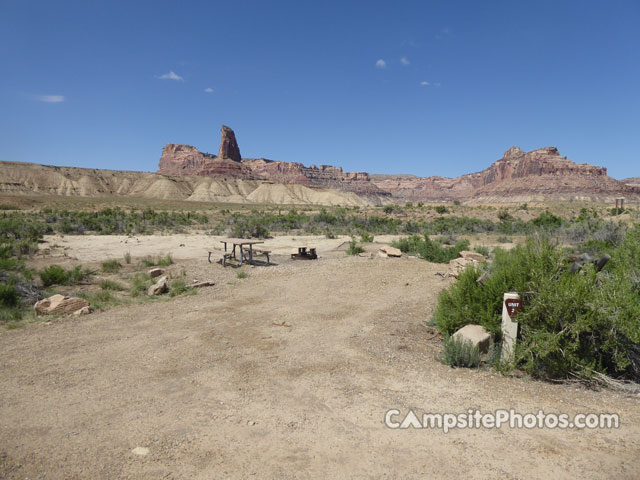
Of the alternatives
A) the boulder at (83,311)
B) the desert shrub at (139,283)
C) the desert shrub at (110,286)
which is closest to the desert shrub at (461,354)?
the boulder at (83,311)

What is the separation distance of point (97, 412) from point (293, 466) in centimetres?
243

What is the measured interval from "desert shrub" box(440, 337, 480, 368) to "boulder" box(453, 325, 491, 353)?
0.06 m

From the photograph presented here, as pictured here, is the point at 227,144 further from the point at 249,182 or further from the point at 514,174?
the point at 514,174

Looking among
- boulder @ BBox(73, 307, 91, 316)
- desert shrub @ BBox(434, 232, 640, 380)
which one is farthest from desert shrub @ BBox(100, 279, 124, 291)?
desert shrub @ BBox(434, 232, 640, 380)

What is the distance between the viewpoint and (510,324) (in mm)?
4922

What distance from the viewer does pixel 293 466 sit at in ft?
10.5

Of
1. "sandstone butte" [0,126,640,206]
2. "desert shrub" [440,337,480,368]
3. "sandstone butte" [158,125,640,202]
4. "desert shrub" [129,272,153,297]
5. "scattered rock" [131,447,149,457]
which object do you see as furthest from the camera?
"sandstone butte" [158,125,640,202]

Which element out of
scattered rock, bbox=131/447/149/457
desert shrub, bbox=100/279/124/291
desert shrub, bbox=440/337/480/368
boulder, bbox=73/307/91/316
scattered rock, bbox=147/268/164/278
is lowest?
boulder, bbox=73/307/91/316

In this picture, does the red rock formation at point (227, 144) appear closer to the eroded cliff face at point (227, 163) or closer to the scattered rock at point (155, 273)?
the eroded cliff face at point (227, 163)

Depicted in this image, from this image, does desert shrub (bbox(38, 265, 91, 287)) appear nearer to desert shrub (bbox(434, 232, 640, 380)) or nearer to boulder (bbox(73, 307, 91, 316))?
boulder (bbox(73, 307, 91, 316))

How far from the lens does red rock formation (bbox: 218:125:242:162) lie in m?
178

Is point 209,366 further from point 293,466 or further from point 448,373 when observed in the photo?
point 448,373

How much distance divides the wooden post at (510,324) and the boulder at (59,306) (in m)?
8.42

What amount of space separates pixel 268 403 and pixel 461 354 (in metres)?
2.70
